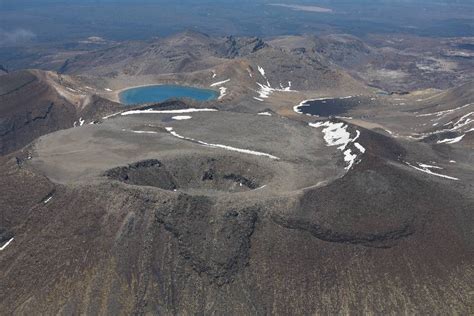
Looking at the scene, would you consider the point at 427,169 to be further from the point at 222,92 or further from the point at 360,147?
the point at 222,92

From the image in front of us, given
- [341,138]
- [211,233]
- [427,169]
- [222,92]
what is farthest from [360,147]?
[222,92]

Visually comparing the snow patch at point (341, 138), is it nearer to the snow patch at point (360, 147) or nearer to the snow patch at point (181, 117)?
the snow patch at point (360, 147)

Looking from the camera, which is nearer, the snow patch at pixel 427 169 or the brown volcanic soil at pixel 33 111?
the snow patch at pixel 427 169

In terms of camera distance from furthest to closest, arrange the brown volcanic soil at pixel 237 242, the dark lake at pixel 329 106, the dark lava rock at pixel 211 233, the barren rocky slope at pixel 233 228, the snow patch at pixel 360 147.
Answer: the dark lake at pixel 329 106, the snow patch at pixel 360 147, the dark lava rock at pixel 211 233, the barren rocky slope at pixel 233 228, the brown volcanic soil at pixel 237 242

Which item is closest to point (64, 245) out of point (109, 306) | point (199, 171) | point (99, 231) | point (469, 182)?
point (99, 231)

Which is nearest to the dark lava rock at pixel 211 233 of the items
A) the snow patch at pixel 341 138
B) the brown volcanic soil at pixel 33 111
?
the snow patch at pixel 341 138

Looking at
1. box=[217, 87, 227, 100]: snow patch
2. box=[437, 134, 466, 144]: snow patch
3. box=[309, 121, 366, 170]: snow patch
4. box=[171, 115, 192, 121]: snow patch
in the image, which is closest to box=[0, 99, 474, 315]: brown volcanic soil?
box=[309, 121, 366, 170]: snow patch

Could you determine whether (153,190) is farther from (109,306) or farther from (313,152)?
(313,152)

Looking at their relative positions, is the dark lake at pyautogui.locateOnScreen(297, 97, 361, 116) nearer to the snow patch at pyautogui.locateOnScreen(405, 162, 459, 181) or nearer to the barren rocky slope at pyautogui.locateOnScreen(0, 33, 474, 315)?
the barren rocky slope at pyautogui.locateOnScreen(0, 33, 474, 315)
